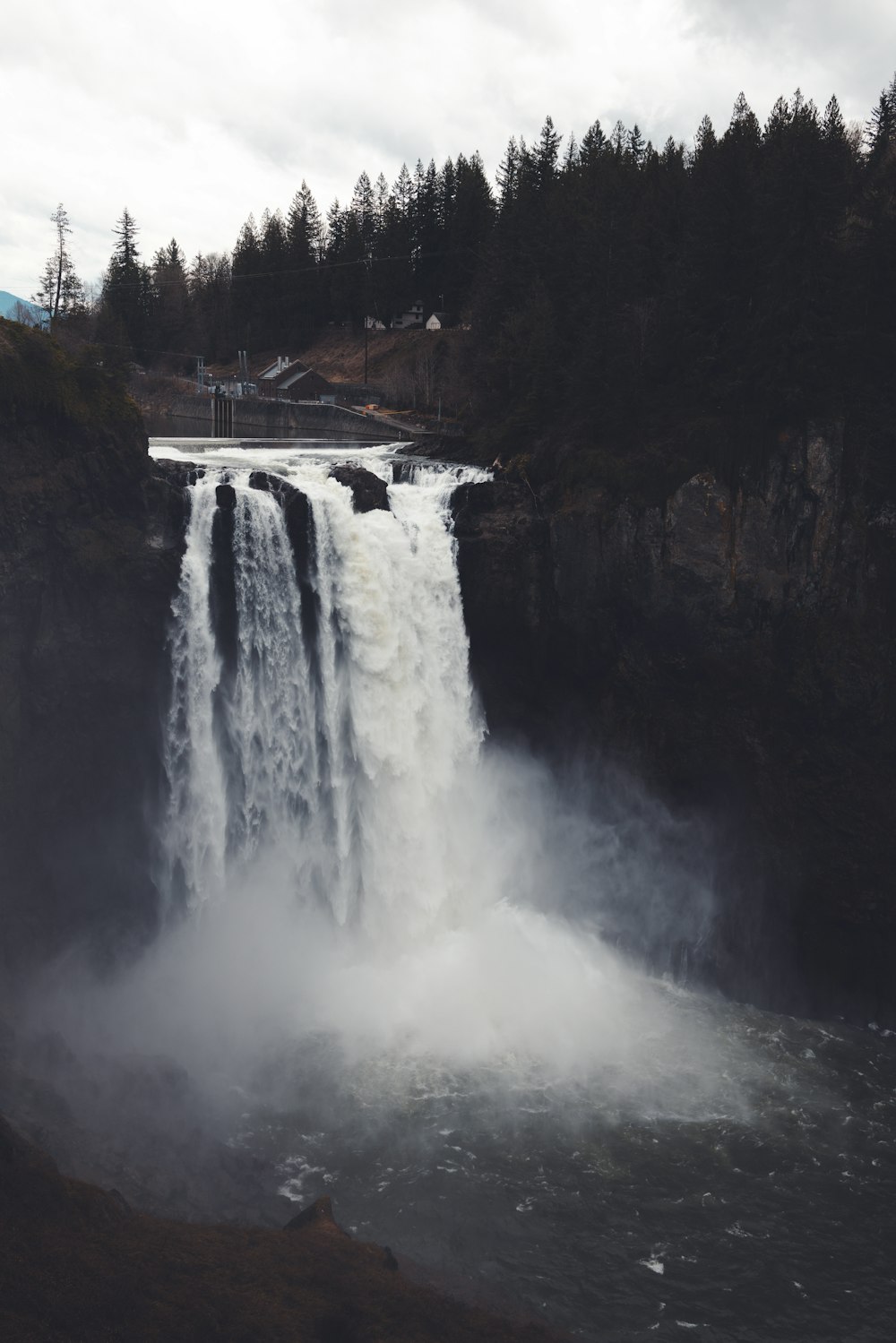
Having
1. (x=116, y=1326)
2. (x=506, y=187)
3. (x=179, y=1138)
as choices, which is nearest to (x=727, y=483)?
(x=179, y=1138)

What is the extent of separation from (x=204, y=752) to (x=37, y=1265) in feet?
52.1

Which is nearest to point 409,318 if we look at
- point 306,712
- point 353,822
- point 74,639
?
point 306,712

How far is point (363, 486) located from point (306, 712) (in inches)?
317

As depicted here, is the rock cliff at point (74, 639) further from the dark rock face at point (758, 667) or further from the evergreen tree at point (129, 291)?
the evergreen tree at point (129, 291)

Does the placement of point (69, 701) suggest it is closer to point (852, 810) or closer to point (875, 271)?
point (852, 810)

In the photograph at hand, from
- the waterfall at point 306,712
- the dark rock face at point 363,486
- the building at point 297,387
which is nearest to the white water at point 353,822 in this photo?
Answer: the waterfall at point 306,712

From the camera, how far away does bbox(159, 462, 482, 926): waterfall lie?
97.6ft

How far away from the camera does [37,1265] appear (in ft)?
51.8

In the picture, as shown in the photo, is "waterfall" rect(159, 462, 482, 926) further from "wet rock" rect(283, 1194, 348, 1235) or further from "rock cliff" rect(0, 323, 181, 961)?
"wet rock" rect(283, 1194, 348, 1235)

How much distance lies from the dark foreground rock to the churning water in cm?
202

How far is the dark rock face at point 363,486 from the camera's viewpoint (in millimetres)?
31938

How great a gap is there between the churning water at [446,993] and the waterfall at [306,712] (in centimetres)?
9

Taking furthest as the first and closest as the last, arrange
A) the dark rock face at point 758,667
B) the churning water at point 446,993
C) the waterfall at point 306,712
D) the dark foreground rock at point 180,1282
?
A: the dark rock face at point 758,667 → the waterfall at point 306,712 → the churning water at point 446,993 → the dark foreground rock at point 180,1282

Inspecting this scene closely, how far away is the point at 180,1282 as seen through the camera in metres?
16.6
